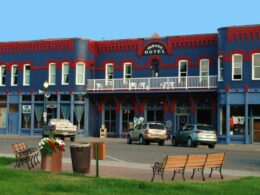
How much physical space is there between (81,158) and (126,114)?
27830 millimetres

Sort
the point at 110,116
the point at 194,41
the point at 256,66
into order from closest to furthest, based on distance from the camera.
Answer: the point at 256,66 → the point at 194,41 → the point at 110,116

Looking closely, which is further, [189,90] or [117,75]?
A: [117,75]

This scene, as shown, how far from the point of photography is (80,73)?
147 ft

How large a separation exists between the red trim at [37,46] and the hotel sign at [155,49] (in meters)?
6.80

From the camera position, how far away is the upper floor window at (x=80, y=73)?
147ft

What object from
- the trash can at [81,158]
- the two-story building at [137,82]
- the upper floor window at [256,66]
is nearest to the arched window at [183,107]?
the two-story building at [137,82]

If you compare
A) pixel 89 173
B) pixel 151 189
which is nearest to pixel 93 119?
pixel 89 173

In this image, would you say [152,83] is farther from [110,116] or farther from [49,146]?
[49,146]

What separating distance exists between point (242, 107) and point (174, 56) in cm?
806

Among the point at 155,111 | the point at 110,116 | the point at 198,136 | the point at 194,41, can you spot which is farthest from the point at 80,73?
the point at 198,136

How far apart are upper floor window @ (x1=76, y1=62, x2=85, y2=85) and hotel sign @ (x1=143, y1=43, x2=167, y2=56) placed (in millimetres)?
5741

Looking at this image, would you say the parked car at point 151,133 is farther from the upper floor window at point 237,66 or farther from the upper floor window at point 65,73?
the upper floor window at point 65,73

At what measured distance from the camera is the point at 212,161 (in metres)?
16.1

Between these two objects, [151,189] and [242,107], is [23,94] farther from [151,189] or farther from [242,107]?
[151,189]
